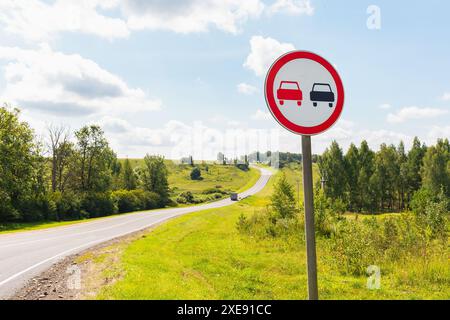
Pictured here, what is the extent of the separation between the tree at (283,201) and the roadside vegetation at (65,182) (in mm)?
20887

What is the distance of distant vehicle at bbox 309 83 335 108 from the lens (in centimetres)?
367

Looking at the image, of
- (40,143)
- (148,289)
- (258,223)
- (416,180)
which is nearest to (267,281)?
(148,289)

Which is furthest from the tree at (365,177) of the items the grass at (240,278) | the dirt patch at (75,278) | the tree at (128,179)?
the dirt patch at (75,278)

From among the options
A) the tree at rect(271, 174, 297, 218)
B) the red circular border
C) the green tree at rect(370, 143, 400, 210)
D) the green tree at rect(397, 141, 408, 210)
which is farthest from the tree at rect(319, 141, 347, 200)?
the red circular border

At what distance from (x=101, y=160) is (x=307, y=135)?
59664 millimetres

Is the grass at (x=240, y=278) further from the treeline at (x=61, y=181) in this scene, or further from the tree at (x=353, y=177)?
the tree at (x=353, y=177)

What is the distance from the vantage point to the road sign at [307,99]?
11.9 ft

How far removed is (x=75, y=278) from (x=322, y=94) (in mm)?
9469

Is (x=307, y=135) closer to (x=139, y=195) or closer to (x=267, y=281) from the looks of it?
(x=267, y=281)

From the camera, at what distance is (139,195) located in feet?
208

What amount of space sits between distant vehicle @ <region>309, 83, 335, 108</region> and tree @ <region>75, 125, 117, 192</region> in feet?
187

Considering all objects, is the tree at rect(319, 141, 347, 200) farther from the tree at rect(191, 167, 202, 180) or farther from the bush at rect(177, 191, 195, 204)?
the tree at rect(191, 167, 202, 180)

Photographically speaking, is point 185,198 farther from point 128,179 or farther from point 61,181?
point 61,181

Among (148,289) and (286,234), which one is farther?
(286,234)
